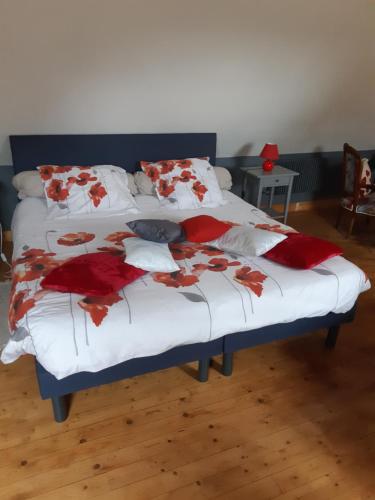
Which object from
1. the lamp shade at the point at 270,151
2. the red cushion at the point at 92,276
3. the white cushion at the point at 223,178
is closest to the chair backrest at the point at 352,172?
the lamp shade at the point at 270,151

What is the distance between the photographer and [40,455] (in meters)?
1.53

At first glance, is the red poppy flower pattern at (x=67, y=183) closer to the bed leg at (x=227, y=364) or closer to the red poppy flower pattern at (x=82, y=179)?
the red poppy flower pattern at (x=82, y=179)

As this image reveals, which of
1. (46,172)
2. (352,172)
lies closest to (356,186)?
(352,172)

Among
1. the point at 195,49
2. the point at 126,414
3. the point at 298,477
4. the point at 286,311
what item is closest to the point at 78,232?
the point at 126,414

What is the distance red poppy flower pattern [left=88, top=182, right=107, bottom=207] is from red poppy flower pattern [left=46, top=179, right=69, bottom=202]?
0.55 feet

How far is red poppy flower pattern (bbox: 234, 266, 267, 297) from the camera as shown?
1.74 meters

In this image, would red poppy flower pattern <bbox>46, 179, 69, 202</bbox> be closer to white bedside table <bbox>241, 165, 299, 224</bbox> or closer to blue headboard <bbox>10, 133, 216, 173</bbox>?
blue headboard <bbox>10, 133, 216, 173</bbox>

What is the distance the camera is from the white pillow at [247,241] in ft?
6.47

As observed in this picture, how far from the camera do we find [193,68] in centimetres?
318

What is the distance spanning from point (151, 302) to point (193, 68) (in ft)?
7.88

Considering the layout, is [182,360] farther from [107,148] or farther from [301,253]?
[107,148]

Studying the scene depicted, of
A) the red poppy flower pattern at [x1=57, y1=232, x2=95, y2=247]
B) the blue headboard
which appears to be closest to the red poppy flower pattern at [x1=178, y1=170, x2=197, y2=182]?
the blue headboard

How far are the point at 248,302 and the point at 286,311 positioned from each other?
214 mm

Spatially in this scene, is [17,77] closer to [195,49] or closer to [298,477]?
[195,49]
